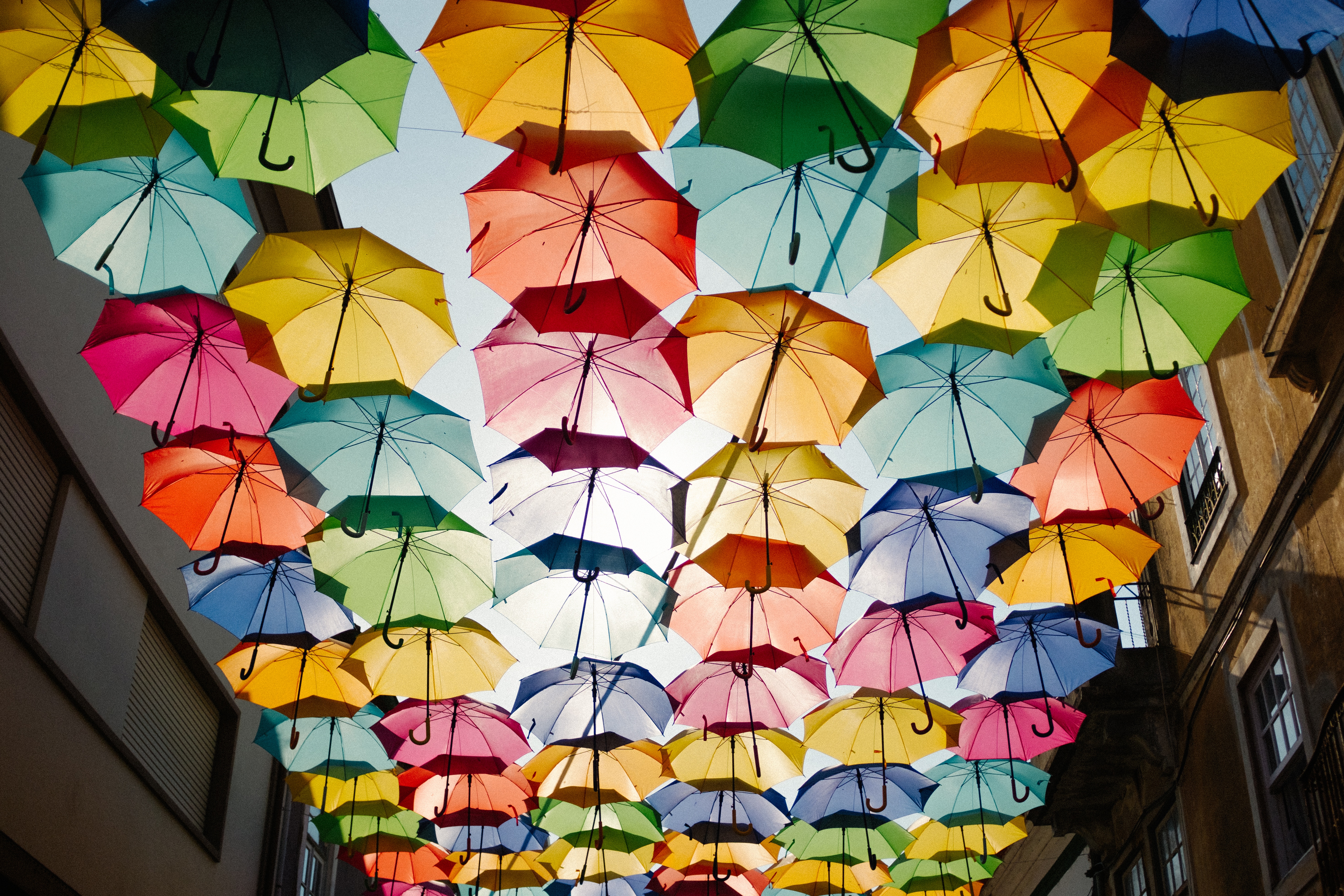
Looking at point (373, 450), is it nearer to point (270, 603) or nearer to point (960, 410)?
point (270, 603)

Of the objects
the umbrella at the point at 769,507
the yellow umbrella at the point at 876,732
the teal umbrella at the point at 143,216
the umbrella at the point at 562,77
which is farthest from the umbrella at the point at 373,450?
the yellow umbrella at the point at 876,732

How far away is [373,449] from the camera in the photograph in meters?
8.86

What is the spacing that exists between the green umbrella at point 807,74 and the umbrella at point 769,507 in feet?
9.21

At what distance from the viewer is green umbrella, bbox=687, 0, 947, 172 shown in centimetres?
635

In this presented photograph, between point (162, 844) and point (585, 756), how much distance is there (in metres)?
4.68

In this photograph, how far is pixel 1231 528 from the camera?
35.4 ft

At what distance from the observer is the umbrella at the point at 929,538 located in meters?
9.45

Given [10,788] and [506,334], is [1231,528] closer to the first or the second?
[506,334]

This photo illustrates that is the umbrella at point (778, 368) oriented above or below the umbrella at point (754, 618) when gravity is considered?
above

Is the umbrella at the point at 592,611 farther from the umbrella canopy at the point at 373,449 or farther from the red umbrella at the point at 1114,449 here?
the red umbrella at the point at 1114,449

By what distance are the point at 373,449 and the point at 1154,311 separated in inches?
234

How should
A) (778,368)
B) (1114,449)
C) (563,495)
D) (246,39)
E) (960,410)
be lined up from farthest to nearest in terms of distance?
(563,495) < (1114,449) < (960,410) < (778,368) < (246,39)

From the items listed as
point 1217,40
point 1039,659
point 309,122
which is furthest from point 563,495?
point 1217,40

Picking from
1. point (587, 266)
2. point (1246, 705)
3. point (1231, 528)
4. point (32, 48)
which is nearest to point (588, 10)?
point (587, 266)
